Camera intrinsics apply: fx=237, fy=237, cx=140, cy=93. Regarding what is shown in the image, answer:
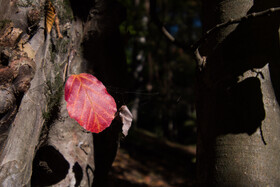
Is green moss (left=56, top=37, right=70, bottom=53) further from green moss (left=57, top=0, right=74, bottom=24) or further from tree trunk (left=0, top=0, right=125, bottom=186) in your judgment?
green moss (left=57, top=0, right=74, bottom=24)

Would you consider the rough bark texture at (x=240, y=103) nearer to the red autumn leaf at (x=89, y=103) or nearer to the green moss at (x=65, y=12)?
the red autumn leaf at (x=89, y=103)

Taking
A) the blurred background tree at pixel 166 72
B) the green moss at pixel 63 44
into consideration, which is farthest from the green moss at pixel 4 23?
the blurred background tree at pixel 166 72

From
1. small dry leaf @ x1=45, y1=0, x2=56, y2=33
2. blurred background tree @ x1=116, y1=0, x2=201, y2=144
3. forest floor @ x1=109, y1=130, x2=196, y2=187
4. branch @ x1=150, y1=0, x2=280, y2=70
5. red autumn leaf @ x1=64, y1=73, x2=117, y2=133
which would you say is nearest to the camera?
branch @ x1=150, y1=0, x2=280, y2=70

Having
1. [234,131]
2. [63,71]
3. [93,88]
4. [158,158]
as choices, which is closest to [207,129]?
[234,131]

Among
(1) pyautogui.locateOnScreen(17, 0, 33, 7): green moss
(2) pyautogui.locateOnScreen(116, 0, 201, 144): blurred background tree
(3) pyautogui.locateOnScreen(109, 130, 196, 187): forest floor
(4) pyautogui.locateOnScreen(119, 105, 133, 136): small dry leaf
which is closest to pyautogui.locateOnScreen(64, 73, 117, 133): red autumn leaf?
(4) pyautogui.locateOnScreen(119, 105, 133, 136): small dry leaf

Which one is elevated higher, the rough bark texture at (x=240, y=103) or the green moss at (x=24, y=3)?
the green moss at (x=24, y=3)
